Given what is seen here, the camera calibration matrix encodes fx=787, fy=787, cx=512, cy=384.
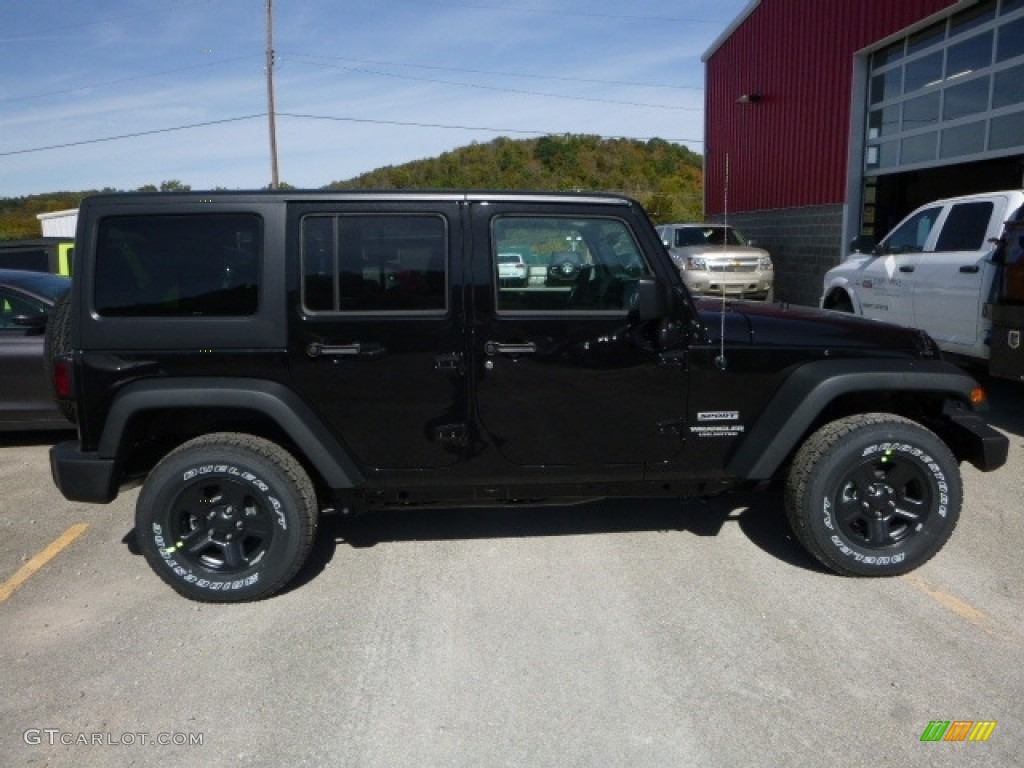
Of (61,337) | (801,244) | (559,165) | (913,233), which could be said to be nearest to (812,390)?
(61,337)

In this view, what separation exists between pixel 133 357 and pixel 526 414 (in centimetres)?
178

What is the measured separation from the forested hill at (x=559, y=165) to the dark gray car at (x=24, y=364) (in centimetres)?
4437

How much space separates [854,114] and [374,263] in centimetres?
1259

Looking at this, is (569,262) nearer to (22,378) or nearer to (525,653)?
(525,653)

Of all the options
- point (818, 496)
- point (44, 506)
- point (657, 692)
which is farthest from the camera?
point (44, 506)

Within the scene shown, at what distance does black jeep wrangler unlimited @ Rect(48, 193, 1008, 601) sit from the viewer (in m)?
3.53

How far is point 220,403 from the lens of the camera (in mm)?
3494

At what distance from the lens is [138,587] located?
3939mm

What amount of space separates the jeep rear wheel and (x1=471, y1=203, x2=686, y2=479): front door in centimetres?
73

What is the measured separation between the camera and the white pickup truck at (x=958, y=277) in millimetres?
5949

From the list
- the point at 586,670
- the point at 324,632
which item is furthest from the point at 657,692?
the point at 324,632

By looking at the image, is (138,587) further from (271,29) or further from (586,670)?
(271,29)

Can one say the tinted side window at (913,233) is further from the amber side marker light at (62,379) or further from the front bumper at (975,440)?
the amber side marker light at (62,379)

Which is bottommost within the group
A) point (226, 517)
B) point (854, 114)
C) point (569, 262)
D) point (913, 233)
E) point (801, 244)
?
point (226, 517)
